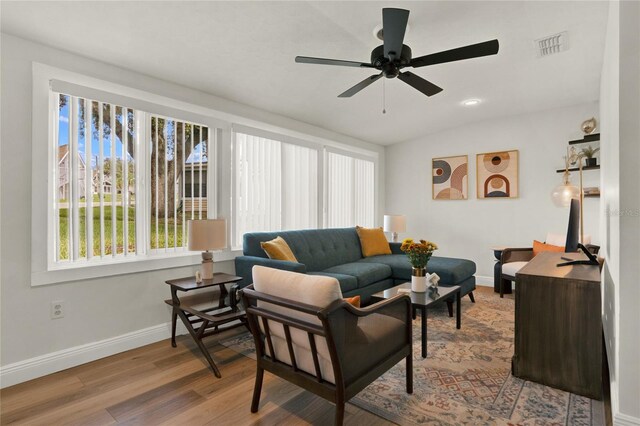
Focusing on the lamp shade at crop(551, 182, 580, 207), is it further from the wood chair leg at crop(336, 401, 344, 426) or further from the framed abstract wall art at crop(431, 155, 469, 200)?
the wood chair leg at crop(336, 401, 344, 426)

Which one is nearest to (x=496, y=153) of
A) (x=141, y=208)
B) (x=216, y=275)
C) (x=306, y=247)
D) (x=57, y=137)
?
(x=306, y=247)

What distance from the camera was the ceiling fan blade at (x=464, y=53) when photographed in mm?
2084

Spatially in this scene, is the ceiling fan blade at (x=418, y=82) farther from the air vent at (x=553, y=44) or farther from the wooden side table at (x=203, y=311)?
the wooden side table at (x=203, y=311)

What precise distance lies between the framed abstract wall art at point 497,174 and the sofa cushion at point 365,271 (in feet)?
7.66

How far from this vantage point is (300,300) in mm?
1728

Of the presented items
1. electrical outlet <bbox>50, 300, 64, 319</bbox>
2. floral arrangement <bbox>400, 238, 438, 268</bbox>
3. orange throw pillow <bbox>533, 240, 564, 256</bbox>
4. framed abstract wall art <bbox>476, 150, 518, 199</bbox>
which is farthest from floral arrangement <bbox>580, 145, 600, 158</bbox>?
electrical outlet <bbox>50, 300, 64, 319</bbox>

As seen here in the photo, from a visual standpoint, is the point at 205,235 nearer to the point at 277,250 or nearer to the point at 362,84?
the point at 277,250

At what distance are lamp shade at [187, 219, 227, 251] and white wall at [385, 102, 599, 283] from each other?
4067 millimetres

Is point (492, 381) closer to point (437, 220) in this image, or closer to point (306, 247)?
point (306, 247)

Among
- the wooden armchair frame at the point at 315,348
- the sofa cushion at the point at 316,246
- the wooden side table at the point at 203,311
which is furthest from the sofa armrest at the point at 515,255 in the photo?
the wooden side table at the point at 203,311

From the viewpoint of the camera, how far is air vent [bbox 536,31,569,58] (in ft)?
9.77

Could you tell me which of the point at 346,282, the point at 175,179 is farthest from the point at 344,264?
the point at 175,179

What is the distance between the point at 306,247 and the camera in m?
4.16

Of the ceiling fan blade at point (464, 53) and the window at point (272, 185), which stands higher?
the ceiling fan blade at point (464, 53)
